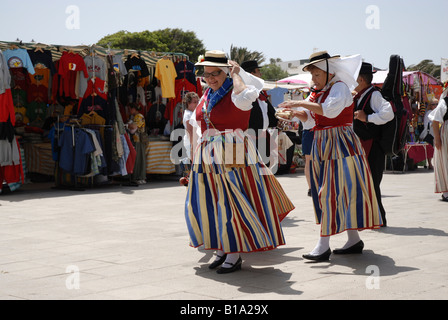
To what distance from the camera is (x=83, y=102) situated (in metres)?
12.0

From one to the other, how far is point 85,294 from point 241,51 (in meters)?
48.4

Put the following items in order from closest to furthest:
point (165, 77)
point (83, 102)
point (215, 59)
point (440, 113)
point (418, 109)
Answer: point (215, 59), point (440, 113), point (83, 102), point (165, 77), point (418, 109)

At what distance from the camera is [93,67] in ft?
39.0

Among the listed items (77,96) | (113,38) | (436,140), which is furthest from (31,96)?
(113,38)

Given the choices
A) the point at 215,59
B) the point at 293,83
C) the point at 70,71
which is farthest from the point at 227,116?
the point at 293,83

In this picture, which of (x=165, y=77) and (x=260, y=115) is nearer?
(x=260, y=115)

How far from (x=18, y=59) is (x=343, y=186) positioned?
24.1ft

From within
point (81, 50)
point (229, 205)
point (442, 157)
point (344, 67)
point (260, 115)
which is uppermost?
point (81, 50)

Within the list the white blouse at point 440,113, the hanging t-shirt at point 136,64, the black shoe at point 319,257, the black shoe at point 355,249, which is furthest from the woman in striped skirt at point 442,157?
the hanging t-shirt at point 136,64

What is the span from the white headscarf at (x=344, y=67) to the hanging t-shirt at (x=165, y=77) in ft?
→ 25.4

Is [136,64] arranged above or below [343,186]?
above

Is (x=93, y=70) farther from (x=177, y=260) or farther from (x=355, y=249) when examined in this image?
(x=355, y=249)

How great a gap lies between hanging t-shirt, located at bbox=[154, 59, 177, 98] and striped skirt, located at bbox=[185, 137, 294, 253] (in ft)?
25.7

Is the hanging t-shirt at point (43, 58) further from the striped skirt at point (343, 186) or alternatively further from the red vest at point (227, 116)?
the striped skirt at point (343, 186)
